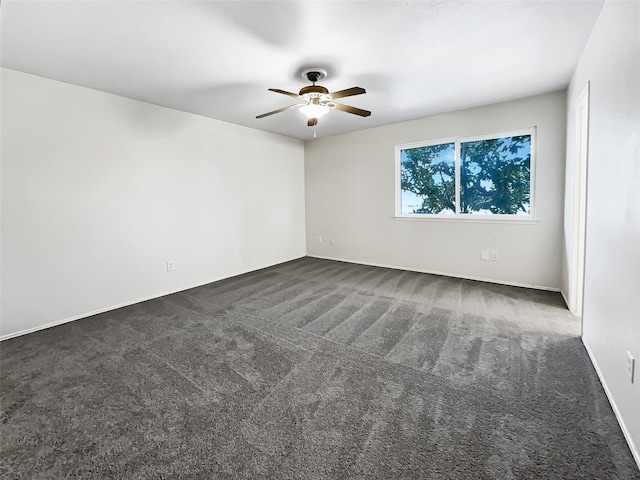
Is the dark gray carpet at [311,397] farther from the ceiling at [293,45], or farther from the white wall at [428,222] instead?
the ceiling at [293,45]

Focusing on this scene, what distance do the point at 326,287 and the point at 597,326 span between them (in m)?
2.74

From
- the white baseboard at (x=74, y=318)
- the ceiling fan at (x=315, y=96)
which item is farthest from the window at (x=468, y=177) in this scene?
the white baseboard at (x=74, y=318)

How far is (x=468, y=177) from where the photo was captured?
432 cm

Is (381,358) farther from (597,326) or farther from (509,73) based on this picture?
(509,73)

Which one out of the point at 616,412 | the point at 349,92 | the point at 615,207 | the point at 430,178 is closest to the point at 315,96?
the point at 349,92

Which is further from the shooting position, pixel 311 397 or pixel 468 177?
pixel 468 177

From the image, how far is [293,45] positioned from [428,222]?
324cm

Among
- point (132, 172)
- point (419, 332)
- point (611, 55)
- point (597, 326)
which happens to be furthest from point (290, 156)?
point (597, 326)

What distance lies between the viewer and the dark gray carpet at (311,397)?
4.49 feet

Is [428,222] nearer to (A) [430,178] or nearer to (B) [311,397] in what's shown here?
(A) [430,178]

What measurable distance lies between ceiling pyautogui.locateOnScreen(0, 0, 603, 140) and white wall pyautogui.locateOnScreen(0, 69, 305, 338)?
0.35 metres

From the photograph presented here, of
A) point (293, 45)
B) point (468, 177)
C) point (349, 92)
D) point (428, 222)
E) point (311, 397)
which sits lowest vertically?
point (311, 397)

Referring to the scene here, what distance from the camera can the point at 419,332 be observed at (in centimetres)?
268

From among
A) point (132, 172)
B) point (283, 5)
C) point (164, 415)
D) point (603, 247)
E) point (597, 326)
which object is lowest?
point (164, 415)
